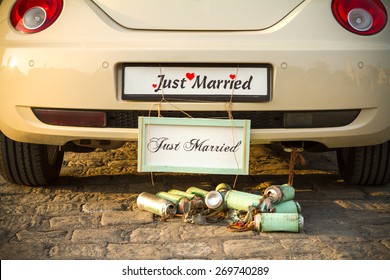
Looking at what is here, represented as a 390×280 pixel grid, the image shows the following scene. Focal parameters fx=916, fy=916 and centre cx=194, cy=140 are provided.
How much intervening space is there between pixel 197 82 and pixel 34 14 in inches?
Result: 35.9

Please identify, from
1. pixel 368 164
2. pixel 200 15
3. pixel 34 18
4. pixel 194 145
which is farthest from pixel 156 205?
pixel 368 164

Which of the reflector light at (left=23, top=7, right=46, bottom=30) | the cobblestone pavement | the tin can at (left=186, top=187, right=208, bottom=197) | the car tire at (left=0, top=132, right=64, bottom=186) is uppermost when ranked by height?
the reflector light at (left=23, top=7, right=46, bottom=30)

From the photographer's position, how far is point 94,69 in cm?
440

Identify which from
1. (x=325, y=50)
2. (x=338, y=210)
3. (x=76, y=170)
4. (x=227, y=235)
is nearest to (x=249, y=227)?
(x=227, y=235)

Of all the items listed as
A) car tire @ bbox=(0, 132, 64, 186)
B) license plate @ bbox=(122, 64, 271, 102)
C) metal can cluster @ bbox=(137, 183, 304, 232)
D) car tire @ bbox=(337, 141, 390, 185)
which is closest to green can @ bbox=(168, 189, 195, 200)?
metal can cluster @ bbox=(137, 183, 304, 232)

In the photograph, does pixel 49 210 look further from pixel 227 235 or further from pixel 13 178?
pixel 227 235

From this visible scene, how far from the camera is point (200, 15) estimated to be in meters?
4.47

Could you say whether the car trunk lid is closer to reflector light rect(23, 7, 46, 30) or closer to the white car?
the white car

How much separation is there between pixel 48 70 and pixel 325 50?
135 centimetres

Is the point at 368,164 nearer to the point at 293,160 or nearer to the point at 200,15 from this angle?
the point at 293,160

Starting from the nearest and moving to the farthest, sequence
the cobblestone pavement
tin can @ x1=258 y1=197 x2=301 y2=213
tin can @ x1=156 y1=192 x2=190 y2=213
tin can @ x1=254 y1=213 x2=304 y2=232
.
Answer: the cobblestone pavement
tin can @ x1=254 y1=213 x2=304 y2=232
tin can @ x1=258 y1=197 x2=301 y2=213
tin can @ x1=156 y1=192 x2=190 y2=213

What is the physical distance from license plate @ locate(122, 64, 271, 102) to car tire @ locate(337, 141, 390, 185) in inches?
35.3

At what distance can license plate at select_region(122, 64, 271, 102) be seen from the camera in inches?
173

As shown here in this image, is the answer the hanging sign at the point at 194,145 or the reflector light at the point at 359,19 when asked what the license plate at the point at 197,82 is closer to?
the hanging sign at the point at 194,145
